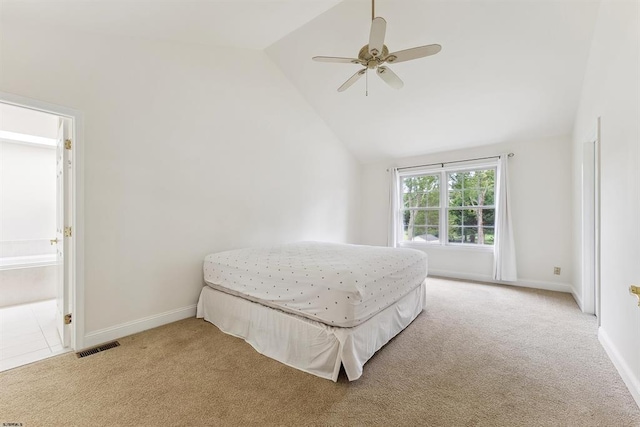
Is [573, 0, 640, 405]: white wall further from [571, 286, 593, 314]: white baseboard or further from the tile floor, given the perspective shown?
the tile floor

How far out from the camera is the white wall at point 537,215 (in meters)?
3.89

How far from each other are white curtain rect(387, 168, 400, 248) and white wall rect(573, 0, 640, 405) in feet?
9.96

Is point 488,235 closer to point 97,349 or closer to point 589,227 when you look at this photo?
point 589,227

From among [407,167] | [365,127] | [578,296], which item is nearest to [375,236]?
[407,167]

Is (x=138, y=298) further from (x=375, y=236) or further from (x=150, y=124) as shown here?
(x=375, y=236)

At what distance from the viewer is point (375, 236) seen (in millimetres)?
5711

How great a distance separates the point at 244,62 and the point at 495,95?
3368 mm

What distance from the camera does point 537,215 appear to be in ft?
13.4

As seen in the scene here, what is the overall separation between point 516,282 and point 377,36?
4.30 m

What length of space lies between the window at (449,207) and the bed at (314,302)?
8.00 ft

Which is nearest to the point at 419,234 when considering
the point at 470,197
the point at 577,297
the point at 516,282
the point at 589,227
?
the point at 470,197

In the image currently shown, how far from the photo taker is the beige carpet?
4.80 ft

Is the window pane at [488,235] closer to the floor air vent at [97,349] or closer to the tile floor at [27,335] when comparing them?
the floor air vent at [97,349]

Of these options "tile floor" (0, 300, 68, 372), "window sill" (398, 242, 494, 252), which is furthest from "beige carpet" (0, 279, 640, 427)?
"window sill" (398, 242, 494, 252)
